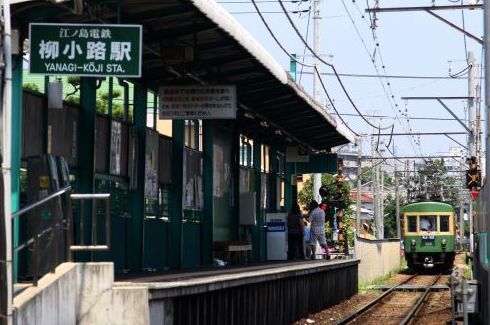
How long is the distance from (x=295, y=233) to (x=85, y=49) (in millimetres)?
16859

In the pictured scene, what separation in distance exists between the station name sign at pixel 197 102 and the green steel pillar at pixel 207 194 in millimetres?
4320

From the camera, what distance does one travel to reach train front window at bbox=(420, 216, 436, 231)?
156ft

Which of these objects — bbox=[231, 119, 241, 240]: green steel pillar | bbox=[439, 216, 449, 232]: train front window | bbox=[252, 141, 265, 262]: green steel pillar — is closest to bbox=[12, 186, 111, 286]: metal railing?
bbox=[231, 119, 241, 240]: green steel pillar

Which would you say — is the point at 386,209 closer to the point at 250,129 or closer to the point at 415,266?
the point at 415,266

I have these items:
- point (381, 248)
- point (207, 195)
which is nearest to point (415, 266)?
point (381, 248)

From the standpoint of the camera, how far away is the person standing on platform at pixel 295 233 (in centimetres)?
2769

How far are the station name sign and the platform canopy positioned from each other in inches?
10.5

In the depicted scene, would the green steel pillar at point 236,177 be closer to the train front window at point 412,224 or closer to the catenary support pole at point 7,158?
the catenary support pole at point 7,158

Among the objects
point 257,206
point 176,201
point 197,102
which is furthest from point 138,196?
point 257,206

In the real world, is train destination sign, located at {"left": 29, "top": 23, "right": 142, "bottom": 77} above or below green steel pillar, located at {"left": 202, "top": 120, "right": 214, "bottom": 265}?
above

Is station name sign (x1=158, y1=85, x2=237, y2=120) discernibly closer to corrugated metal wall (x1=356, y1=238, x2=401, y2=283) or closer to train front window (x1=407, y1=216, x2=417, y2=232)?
corrugated metal wall (x1=356, y1=238, x2=401, y2=283)

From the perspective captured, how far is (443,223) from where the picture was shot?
47719 millimetres

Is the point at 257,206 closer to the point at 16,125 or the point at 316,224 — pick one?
the point at 316,224

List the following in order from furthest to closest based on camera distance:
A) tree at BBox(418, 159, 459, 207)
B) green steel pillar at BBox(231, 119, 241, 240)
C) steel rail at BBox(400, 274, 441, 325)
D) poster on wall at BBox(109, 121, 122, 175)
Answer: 1. tree at BBox(418, 159, 459, 207)
2. green steel pillar at BBox(231, 119, 241, 240)
3. steel rail at BBox(400, 274, 441, 325)
4. poster on wall at BBox(109, 121, 122, 175)
